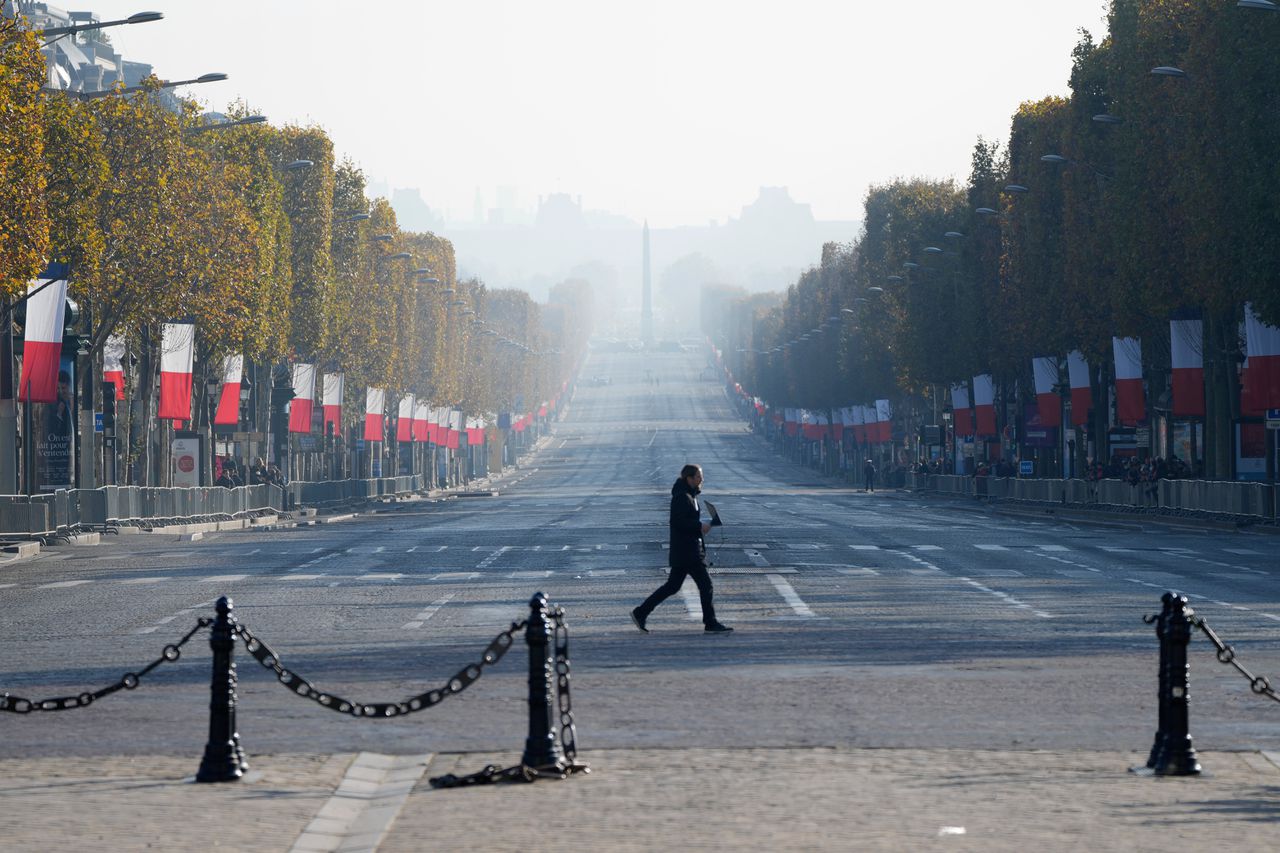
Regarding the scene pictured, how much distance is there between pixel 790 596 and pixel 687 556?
6709 mm

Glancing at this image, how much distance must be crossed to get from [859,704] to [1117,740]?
8.23 ft

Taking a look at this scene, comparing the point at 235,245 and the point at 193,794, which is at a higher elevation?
the point at 235,245

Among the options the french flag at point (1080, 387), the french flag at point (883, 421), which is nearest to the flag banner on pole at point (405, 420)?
the french flag at point (883, 421)

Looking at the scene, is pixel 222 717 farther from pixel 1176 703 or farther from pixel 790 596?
pixel 790 596

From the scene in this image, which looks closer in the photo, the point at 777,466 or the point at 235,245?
the point at 235,245

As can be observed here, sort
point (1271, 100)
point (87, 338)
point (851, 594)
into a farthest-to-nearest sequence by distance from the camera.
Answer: point (87, 338), point (1271, 100), point (851, 594)

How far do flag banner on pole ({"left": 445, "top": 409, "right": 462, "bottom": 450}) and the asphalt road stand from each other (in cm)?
8713

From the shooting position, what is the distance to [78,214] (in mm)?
50531

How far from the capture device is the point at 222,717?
41.7ft

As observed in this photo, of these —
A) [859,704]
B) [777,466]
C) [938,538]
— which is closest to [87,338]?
[938,538]

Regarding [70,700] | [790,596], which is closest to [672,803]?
[70,700]

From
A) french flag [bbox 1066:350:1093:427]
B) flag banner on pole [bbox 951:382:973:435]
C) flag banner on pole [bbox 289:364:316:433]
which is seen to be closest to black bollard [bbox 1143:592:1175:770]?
french flag [bbox 1066:350:1093:427]

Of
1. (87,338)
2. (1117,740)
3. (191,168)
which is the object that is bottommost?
(1117,740)

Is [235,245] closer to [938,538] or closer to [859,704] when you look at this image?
[938,538]
